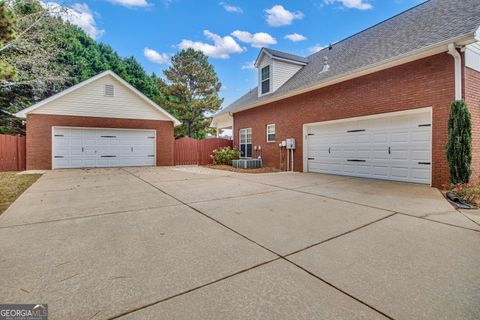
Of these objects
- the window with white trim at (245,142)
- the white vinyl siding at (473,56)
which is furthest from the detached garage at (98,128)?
the white vinyl siding at (473,56)

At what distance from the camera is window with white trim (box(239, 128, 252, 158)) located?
13.5 meters

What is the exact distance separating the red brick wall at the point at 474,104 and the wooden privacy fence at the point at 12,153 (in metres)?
16.8

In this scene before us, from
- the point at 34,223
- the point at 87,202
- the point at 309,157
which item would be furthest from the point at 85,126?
the point at 309,157

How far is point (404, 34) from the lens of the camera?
7.55 meters

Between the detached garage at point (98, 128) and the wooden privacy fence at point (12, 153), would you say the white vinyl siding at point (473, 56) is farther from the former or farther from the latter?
the wooden privacy fence at point (12, 153)

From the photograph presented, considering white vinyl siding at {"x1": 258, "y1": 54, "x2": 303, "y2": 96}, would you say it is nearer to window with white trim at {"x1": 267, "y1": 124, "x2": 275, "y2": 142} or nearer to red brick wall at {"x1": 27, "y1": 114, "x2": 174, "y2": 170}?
window with white trim at {"x1": 267, "y1": 124, "x2": 275, "y2": 142}

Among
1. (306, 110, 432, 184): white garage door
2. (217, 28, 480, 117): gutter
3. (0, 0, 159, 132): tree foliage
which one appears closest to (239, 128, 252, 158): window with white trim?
(306, 110, 432, 184): white garage door

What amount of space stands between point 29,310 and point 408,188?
722 cm

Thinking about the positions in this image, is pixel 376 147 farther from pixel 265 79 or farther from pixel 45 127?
pixel 45 127

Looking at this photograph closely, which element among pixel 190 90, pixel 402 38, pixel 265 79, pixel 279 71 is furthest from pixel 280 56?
pixel 190 90

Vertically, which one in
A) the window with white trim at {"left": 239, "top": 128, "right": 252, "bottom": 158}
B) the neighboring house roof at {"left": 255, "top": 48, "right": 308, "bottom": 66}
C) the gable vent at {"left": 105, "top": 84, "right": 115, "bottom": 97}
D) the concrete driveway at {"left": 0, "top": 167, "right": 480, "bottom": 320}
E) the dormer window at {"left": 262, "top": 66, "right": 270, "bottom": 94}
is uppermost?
the neighboring house roof at {"left": 255, "top": 48, "right": 308, "bottom": 66}

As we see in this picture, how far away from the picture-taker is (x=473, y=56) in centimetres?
575

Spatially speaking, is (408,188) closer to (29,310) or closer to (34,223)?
(29,310)

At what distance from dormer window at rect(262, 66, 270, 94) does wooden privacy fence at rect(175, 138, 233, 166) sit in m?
4.51
